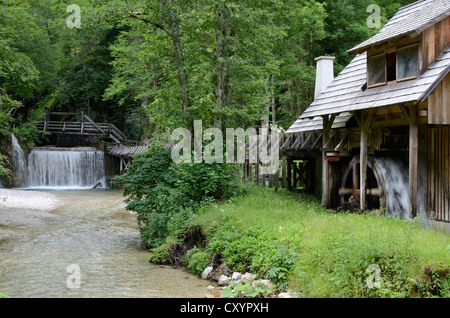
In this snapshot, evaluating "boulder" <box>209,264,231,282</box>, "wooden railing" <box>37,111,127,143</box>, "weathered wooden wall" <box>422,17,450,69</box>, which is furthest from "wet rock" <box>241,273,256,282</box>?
"wooden railing" <box>37,111,127,143</box>

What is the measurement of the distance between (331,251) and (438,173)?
5391mm

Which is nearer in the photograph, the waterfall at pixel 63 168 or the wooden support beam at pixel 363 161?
the wooden support beam at pixel 363 161

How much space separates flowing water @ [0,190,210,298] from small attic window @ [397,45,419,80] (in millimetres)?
7371

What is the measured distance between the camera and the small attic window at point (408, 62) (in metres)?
10.9

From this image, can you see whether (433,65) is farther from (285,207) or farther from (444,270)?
(444,270)

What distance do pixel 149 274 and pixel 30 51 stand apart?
97.8ft

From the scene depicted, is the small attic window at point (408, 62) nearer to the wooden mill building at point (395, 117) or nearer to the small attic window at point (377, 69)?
the wooden mill building at point (395, 117)

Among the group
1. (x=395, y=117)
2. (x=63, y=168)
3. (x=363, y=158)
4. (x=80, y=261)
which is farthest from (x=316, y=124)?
(x=63, y=168)

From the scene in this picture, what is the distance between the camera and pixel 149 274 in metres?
9.74

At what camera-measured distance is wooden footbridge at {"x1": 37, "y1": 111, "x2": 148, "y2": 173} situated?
34.6m

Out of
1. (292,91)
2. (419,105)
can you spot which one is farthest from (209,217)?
(292,91)

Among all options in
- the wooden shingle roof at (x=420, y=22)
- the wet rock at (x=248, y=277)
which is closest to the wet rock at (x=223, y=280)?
the wet rock at (x=248, y=277)

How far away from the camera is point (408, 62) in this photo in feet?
36.5

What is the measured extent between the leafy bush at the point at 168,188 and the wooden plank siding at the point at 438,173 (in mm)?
5835
